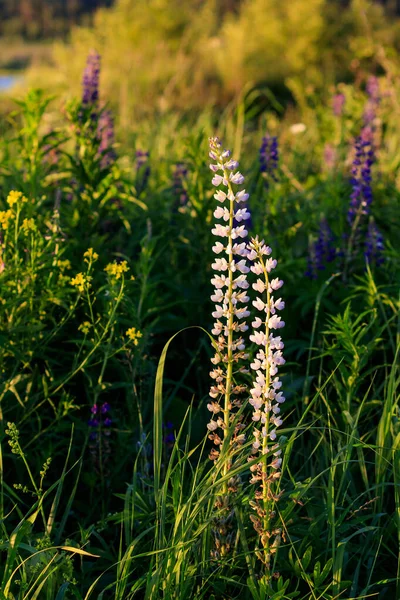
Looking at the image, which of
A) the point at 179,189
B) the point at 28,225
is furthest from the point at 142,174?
the point at 28,225

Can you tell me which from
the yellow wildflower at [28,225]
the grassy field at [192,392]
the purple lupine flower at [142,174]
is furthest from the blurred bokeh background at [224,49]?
the yellow wildflower at [28,225]

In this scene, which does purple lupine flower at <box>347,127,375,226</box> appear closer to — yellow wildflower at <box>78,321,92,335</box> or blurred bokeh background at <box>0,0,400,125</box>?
yellow wildflower at <box>78,321,92,335</box>

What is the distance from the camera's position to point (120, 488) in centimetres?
239

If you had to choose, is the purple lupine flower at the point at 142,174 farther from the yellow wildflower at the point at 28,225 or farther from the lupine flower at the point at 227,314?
the lupine flower at the point at 227,314

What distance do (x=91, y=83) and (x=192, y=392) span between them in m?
1.47

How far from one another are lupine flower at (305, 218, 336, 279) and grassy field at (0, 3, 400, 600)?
1 cm

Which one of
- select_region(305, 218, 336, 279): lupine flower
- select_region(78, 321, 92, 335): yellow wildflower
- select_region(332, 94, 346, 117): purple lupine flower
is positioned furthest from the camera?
select_region(332, 94, 346, 117): purple lupine flower

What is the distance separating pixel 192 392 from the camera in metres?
2.84

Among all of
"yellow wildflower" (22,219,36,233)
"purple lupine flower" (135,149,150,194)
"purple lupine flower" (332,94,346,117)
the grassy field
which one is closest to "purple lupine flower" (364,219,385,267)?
the grassy field

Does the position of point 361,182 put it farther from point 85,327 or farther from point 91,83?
point 85,327

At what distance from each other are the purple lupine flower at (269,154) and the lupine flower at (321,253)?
0.58m

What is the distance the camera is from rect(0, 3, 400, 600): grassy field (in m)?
1.68

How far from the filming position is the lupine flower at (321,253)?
293 centimetres

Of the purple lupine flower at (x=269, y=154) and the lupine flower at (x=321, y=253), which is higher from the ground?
the purple lupine flower at (x=269, y=154)
